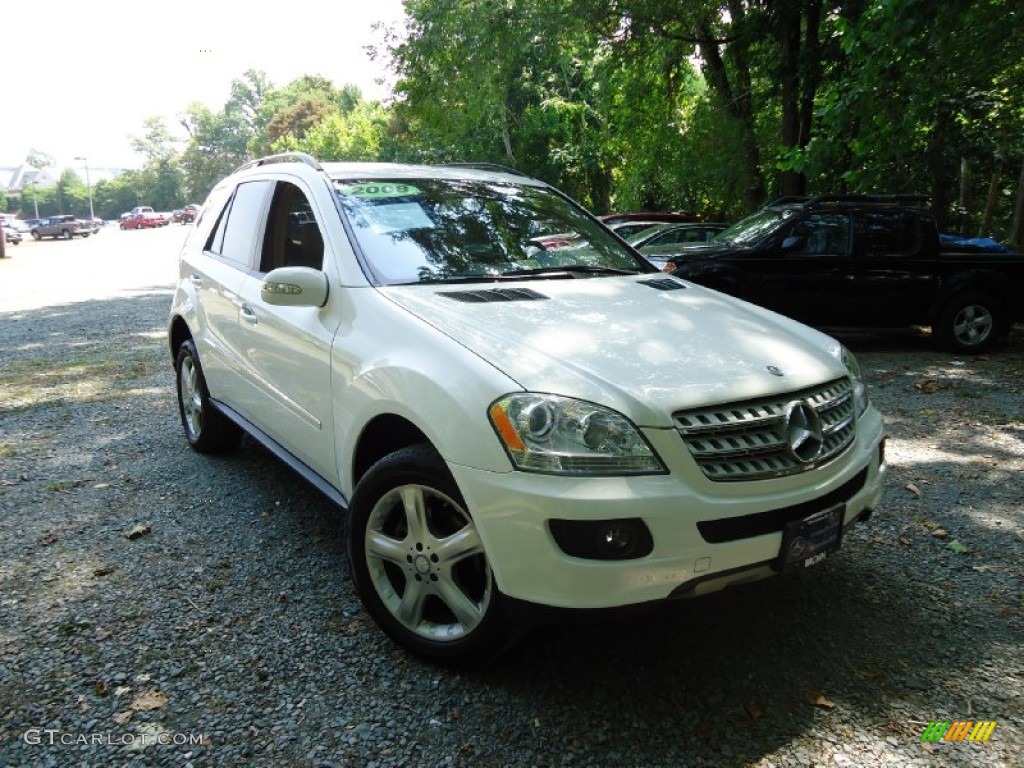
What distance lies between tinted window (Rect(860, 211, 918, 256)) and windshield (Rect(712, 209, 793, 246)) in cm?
88

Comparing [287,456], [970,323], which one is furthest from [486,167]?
[970,323]

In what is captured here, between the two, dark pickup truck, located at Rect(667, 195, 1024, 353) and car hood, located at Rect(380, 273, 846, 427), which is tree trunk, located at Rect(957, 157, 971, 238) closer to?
dark pickup truck, located at Rect(667, 195, 1024, 353)

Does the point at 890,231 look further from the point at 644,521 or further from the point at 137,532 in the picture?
the point at 137,532

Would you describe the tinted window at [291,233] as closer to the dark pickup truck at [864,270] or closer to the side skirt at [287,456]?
the side skirt at [287,456]

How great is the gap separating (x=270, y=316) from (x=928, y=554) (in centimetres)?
330

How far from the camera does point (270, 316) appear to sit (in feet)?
11.7

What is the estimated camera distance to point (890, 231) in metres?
8.58

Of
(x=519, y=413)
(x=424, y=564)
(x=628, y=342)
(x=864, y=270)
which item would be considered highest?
(x=628, y=342)

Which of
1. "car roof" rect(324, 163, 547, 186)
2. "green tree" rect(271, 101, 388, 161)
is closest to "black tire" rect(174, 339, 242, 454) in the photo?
"car roof" rect(324, 163, 547, 186)

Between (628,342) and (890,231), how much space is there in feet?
23.7

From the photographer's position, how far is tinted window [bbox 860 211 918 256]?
856 centimetres

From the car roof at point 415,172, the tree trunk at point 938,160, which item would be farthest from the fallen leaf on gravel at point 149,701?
the tree trunk at point 938,160

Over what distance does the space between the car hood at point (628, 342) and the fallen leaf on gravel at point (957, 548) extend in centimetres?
132

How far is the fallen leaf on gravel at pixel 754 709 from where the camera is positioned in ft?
7.92
